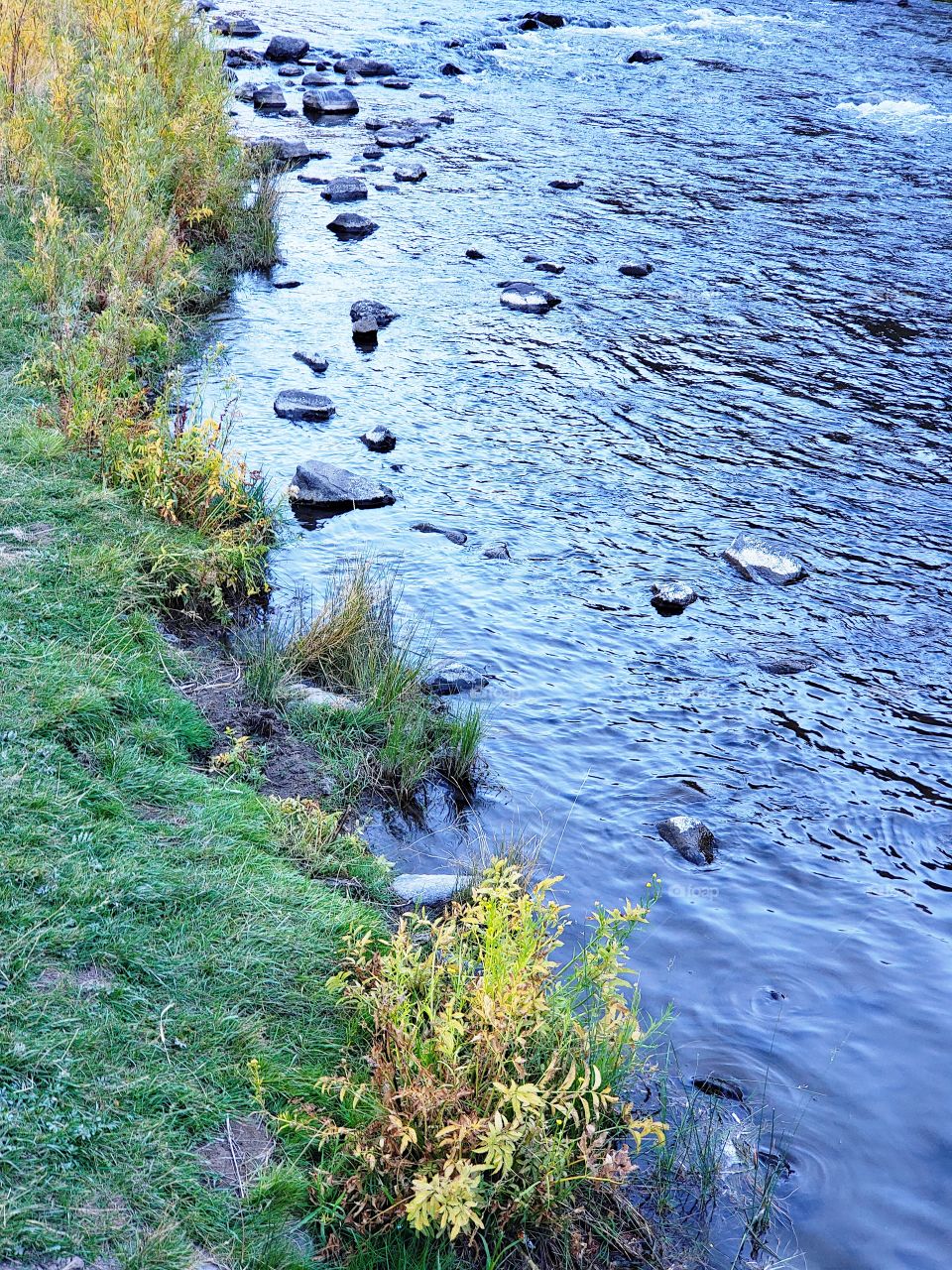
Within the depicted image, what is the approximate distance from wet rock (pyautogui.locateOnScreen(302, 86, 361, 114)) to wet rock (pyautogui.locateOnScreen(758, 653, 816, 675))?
1461cm

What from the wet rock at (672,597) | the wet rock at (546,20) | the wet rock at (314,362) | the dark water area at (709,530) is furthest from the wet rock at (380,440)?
the wet rock at (546,20)

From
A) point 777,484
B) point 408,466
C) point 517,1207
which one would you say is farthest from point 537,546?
point 517,1207

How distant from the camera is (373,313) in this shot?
1093 cm

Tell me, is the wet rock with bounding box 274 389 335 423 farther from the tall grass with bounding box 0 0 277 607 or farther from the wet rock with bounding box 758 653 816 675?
the wet rock with bounding box 758 653 816 675

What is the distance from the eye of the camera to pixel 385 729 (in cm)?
571

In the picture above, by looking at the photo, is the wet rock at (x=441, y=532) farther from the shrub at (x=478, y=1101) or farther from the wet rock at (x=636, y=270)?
the wet rock at (x=636, y=270)

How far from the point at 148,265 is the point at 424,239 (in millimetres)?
4963

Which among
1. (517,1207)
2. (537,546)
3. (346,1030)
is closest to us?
(517,1207)

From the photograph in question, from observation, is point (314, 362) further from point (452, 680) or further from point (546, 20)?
point (546, 20)

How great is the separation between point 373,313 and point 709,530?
4.63m

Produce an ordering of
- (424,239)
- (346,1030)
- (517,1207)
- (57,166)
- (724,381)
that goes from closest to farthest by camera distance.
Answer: (517,1207)
(346,1030)
(57,166)
(724,381)
(424,239)

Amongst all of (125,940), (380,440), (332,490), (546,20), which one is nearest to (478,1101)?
(125,940)

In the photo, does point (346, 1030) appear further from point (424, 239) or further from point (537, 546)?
point (424, 239)

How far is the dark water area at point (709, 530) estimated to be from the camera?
464cm
